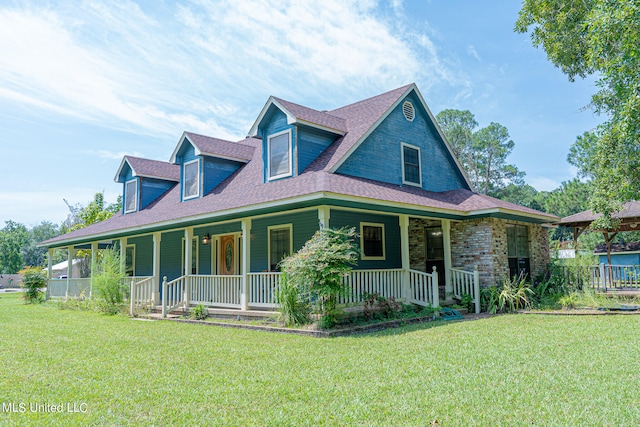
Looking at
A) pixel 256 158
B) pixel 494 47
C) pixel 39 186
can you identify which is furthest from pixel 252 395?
pixel 39 186

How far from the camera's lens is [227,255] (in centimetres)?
1622

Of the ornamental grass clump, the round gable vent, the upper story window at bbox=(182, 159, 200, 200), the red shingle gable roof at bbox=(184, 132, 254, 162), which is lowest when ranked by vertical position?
the ornamental grass clump

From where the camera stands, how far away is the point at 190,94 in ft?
53.3

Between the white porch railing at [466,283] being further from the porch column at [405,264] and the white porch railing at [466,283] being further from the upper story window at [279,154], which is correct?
the upper story window at [279,154]

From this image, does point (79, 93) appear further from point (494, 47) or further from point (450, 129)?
point (450, 129)

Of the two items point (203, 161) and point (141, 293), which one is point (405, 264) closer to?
point (203, 161)

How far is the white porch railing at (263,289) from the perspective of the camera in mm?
11441

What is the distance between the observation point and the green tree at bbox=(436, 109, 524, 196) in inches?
1934

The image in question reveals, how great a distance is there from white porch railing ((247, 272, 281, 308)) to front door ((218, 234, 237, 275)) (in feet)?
11.7

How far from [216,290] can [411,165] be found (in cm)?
764

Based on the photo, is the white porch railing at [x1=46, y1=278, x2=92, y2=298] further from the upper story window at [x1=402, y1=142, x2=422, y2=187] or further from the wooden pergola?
the wooden pergola

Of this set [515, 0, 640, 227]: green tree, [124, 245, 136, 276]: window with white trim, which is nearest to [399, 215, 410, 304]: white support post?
[515, 0, 640, 227]: green tree

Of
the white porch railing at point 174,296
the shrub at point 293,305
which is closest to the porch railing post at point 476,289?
the shrub at point 293,305

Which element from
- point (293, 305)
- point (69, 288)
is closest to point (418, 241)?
point (293, 305)
